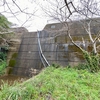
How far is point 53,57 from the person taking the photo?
6.57 meters

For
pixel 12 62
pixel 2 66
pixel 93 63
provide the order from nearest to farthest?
pixel 93 63, pixel 2 66, pixel 12 62

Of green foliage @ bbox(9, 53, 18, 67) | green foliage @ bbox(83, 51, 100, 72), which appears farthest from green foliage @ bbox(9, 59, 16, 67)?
green foliage @ bbox(83, 51, 100, 72)

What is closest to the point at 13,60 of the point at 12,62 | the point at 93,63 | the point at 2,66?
the point at 12,62

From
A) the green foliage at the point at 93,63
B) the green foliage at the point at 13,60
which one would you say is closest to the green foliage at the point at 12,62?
the green foliage at the point at 13,60

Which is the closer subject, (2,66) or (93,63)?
(93,63)

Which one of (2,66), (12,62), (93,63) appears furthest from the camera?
(12,62)

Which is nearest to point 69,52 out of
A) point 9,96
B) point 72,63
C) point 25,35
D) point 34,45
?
point 72,63

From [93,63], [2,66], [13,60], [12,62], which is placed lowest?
[2,66]

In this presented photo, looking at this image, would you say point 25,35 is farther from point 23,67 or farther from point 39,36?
point 23,67

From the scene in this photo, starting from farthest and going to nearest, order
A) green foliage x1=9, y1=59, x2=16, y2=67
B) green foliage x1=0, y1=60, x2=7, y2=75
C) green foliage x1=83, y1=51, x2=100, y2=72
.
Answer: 1. green foliage x1=9, y1=59, x2=16, y2=67
2. green foliage x1=0, y1=60, x2=7, y2=75
3. green foliage x1=83, y1=51, x2=100, y2=72

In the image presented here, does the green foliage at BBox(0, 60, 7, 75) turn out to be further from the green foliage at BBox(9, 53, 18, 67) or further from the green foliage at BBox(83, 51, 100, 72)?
the green foliage at BBox(83, 51, 100, 72)

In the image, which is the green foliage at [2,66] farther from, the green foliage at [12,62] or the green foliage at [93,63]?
the green foliage at [93,63]

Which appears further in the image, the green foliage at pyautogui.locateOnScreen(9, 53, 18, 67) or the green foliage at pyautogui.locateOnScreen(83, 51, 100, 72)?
the green foliage at pyautogui.locateOnScreen(9, 53, 18, 67)

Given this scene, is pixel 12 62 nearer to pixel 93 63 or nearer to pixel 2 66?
pixel 2 66
